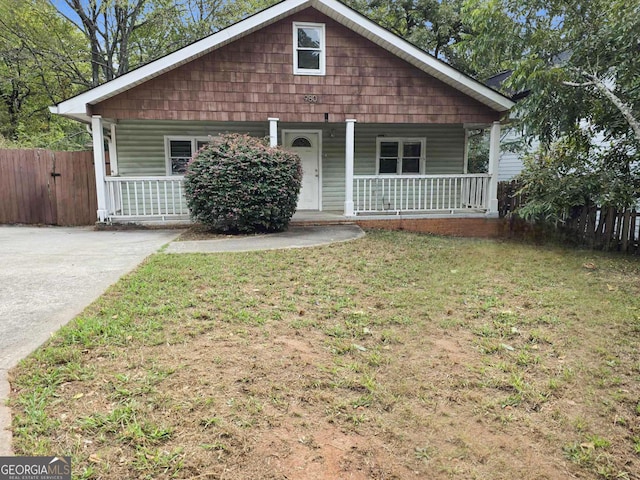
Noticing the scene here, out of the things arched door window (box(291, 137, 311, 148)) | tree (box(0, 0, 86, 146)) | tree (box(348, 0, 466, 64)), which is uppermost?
tree (box(348, 0, 466, 64))

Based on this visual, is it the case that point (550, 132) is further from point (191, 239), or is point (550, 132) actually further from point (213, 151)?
point (191, 239)

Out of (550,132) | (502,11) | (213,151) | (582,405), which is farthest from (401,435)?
(502,11)

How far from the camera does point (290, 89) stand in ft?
32.9

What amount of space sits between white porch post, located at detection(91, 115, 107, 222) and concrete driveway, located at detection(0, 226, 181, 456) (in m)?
→ 0.59

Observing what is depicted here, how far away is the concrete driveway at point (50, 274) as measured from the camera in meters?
3.38

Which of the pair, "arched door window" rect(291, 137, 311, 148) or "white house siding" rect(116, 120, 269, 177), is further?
"arched door window" rect(291, 137, 311, 148)

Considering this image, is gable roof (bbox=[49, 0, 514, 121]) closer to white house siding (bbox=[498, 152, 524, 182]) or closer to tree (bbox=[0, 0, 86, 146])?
white house siding (bbox=[498, 152, 524, 182])

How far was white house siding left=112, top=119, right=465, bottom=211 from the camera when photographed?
11484 mm

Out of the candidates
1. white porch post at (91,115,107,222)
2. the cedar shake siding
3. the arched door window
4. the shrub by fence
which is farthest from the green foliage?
white porch post at (91,115,107,222)

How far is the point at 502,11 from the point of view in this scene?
851 cm

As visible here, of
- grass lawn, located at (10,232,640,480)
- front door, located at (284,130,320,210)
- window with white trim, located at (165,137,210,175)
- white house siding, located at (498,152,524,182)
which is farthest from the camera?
white house siding, located at (498,152,524,182)

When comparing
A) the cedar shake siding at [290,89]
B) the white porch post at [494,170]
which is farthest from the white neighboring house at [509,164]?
the cedar shake siding at [290,89]

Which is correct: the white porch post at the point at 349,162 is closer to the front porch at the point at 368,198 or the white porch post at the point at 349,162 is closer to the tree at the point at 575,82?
the front porch at the point at 368,198

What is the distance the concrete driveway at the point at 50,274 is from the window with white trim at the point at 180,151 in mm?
2940
